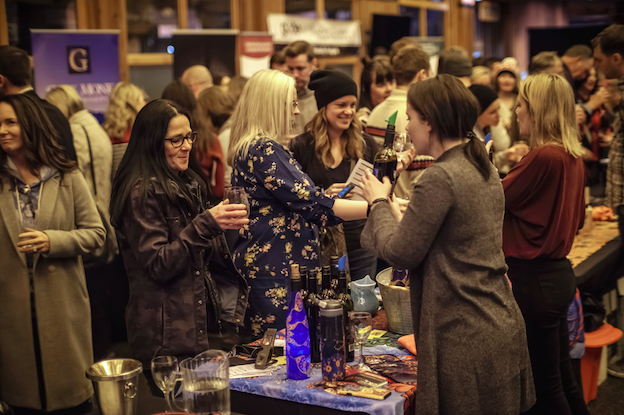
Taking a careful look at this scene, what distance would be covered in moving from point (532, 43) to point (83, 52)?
6292mm

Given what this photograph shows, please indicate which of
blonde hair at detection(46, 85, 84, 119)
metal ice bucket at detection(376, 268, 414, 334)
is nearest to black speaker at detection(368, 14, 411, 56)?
blonde hair at detection(46, 85, 84, 119)

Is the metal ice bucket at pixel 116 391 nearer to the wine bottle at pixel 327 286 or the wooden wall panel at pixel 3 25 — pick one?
the wine bottle at pixel 327 286

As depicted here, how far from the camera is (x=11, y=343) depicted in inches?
106

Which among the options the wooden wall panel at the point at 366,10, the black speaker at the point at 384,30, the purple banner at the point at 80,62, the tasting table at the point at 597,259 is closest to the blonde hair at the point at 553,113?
the tasting table at the point at 597,259

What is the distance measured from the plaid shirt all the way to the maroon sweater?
4.10ft

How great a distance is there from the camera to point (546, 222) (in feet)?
8.18

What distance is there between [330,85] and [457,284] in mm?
1635

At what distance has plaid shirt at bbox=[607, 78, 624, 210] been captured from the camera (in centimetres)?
358

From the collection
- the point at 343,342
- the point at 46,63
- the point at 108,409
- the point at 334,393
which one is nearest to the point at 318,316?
the point at 343,342

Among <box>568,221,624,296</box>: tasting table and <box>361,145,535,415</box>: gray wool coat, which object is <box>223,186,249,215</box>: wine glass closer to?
<box>361,145,535,415</box>: gray wool coat

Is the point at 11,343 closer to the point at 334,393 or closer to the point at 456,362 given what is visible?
the point at 334,393

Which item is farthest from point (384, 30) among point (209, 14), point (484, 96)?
point (484, 96)

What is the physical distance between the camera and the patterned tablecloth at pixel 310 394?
65.5 inches

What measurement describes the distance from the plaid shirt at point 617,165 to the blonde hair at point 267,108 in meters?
2.14
